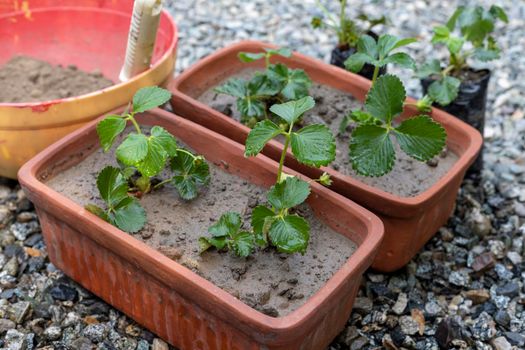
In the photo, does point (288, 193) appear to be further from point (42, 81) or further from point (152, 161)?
point (42, 81)

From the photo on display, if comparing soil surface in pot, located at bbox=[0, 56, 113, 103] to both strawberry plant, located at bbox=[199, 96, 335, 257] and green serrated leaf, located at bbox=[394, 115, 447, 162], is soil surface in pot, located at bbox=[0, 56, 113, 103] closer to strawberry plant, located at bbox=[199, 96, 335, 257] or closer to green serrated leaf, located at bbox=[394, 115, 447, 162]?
strawberry plant, located at bbox=[199, 96, 335, 257]

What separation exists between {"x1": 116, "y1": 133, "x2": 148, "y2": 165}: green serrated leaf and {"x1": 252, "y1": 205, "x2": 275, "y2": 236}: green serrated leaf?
0.85ft

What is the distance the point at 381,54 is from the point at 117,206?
0.76m

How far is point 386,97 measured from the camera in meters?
1.53

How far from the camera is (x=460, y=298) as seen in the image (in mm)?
1765

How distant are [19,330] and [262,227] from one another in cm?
63

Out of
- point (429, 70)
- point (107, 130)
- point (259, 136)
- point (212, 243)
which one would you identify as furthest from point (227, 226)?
point (429, 70)

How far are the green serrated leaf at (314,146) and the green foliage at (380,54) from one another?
400mm

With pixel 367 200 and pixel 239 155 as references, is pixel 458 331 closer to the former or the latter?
pixel 367 200

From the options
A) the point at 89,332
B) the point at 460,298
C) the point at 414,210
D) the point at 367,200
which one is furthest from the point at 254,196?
the point at 460,298

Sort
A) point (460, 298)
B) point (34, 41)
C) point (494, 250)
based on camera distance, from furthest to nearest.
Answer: point (34, 41)
point (494, 250)
point (460, 298)

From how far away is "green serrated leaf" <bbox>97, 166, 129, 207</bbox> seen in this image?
1508mm

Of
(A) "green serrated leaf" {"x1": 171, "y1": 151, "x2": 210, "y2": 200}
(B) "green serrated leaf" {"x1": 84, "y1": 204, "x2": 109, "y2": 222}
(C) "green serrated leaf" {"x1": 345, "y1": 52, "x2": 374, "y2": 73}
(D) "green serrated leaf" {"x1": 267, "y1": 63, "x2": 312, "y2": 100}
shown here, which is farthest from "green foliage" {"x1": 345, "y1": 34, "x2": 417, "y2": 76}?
(B) "green serrated leaf" {"x1": 84, "y1": 204, "x2": 109, "y2": 222}

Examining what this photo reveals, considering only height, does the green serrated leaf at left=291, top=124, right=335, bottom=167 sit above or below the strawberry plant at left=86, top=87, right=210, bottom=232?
above
